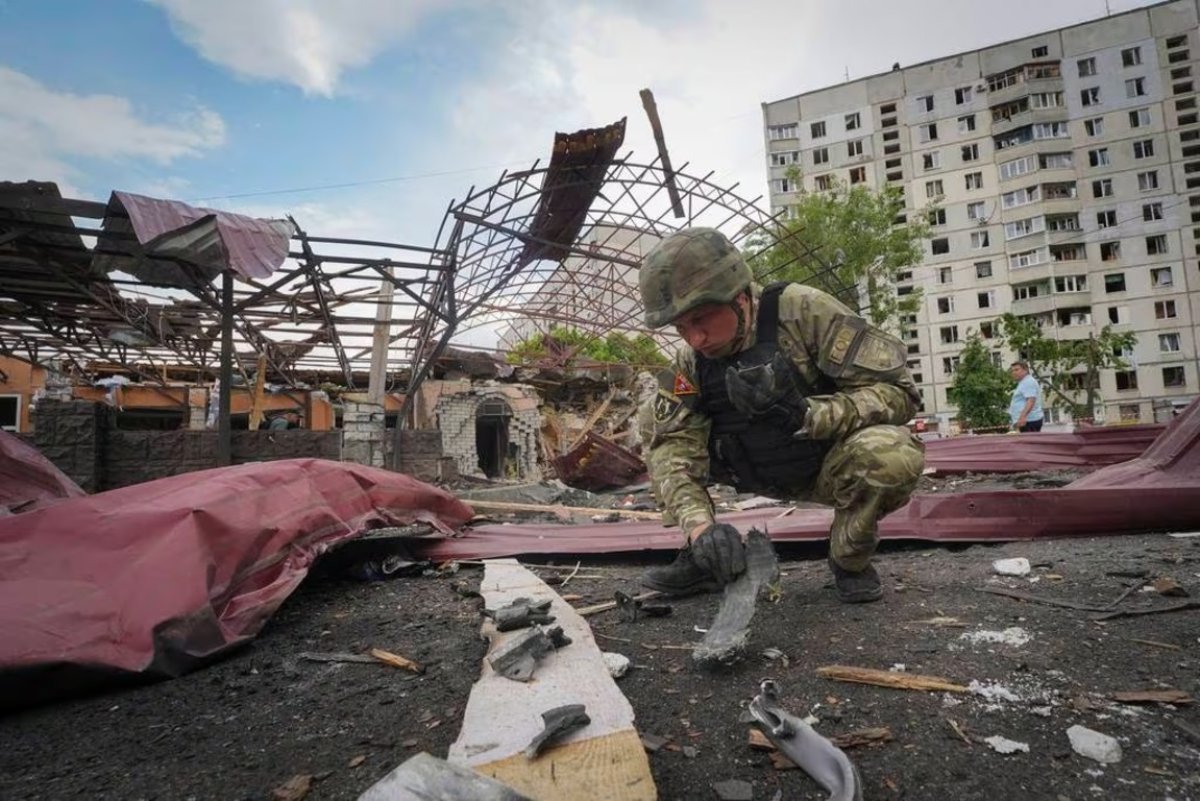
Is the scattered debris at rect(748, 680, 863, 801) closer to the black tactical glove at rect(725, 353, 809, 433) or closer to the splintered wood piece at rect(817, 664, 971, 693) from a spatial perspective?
the splintered wood piece at rect(817, 664, 971, 693)

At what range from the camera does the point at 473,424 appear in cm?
1448

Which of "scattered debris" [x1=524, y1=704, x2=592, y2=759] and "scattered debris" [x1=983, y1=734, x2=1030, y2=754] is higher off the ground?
"scattered debris" [x1=524, y1=704, x2=592, y2=759]

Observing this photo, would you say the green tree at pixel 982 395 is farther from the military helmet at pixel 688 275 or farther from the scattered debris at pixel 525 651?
the scattered debris at pixel 525 651

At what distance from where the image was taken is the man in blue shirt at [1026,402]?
8047 mm

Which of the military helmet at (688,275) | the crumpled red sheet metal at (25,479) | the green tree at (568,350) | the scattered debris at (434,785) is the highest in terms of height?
the green tree at (568,350)

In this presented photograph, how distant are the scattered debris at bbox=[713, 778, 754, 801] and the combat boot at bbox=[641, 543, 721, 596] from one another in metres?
1.38

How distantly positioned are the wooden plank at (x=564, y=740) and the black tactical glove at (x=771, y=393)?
96 cm

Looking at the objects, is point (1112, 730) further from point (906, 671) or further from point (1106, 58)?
point (1106, 58)

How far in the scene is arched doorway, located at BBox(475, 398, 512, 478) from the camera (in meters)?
15.2

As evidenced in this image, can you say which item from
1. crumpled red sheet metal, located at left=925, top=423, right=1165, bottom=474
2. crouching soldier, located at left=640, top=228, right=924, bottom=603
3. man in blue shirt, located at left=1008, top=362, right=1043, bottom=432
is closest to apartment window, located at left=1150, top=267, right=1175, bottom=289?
man in blue shirt, located at left=1008, top=362, right=1043, bottom=432

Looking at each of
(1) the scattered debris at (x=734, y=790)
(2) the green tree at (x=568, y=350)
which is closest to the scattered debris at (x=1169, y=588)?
(1) the scattered debris at (x=734, y=790)

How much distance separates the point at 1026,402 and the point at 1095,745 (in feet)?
27.9

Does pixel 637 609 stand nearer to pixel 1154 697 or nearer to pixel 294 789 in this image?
pixel 294 789

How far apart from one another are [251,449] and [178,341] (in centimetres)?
605
